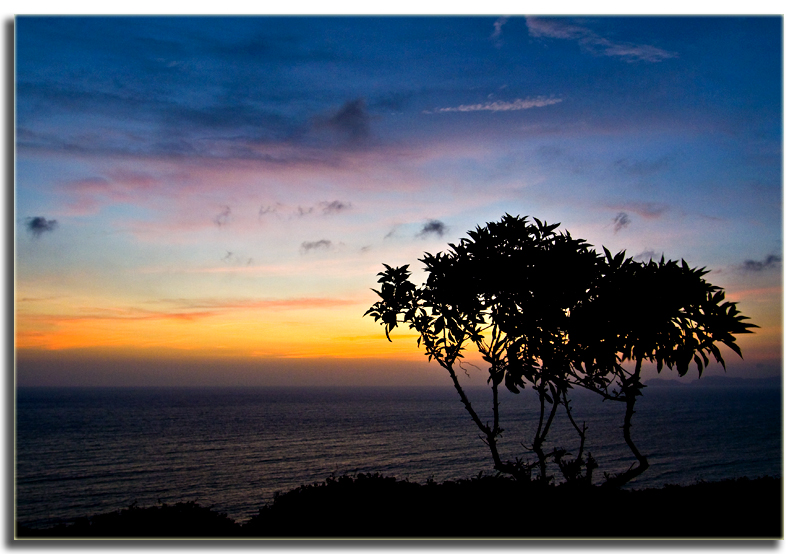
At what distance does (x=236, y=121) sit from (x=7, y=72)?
4306mm

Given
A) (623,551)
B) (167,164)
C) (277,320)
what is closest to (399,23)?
(167,164)

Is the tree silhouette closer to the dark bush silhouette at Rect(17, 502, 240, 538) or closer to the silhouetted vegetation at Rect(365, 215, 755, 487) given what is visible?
the silhouetted vegetation at Rect(365, 215, 755, 487)

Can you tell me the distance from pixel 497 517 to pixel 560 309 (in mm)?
3597

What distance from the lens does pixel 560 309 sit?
28.7 ft

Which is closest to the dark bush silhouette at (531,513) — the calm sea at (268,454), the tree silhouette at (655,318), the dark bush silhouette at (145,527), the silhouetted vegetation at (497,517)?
the silhouetted vegetation at (497,517)

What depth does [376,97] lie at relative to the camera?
432 inches

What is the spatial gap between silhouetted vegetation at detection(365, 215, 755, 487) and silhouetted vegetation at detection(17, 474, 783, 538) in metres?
A: 0.73

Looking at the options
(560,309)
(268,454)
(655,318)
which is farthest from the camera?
(268,454)

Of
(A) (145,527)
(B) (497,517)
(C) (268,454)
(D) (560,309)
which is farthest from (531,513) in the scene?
(C) (268,454)

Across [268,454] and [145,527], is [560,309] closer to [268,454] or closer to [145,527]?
[145,527]

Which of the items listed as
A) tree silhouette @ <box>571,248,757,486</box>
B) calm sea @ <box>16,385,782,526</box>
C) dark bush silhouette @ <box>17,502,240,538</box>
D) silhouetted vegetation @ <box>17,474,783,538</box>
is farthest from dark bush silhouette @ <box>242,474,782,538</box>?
calm sea @ <box>16,385,782,526</box>

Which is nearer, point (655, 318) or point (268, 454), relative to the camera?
point (655, 318)

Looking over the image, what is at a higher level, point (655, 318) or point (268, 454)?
point (655, 318)

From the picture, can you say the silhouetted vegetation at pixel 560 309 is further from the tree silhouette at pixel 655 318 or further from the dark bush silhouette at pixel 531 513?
the dark bush silhouette at pixel 531 513
